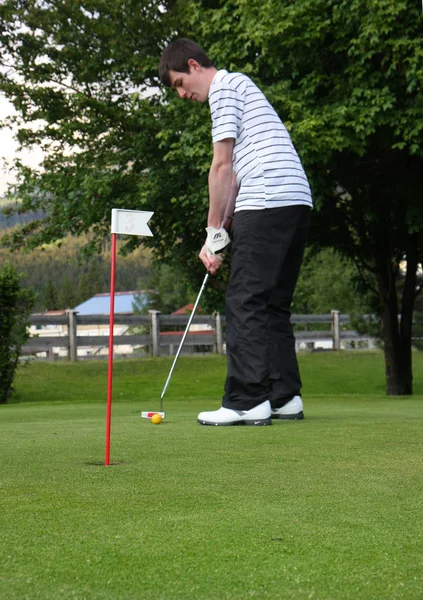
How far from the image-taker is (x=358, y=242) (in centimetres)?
1627

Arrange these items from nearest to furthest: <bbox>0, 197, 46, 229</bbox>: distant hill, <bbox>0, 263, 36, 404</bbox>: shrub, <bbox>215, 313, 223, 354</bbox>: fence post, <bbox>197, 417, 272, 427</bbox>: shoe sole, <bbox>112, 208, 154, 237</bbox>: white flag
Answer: <bbox>112, 208, 154, 237</bbox>: white flag < <bbox>197, 417, 272, 427</bbox>: shoe sole < <bbox>0, 263, 36, 404</bbox>: shrub < <bbox>0, 197, 46, 229</bbox>: distant hill < <bbox>215, 313, 223, 354</bbox>: fence post

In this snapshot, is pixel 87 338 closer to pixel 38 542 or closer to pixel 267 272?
pixel 267 272

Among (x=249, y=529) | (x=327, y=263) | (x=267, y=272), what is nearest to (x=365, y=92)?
(x=267, y=272)

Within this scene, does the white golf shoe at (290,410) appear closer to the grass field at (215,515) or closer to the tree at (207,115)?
the grass field at (215,515)

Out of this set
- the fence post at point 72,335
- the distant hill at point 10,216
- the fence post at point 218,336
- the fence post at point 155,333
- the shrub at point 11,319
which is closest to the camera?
the shrub at point 11,319

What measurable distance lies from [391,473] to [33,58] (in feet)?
51.5

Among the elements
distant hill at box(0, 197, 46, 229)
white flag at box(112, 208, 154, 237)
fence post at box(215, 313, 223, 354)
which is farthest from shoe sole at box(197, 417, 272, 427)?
fence post at box(215, 313, 223, 354)

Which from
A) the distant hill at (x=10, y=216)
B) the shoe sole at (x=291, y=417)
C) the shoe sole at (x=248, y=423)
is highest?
the distant hill at (x=10, y=216)

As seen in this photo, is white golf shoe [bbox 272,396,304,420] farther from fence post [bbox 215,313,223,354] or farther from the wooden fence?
fence post [bbox 215,313,223,354]

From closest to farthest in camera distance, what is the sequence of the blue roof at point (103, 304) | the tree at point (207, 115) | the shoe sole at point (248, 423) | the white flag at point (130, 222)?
the white flag at point (130, 222), the shoe sole at point (248, 423), the tree at point (207, 115), the blue roof at point (103, 304)

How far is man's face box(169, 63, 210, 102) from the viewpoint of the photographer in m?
5.05

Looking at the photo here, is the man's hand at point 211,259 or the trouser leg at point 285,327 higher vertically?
the man's hand at point 211,259

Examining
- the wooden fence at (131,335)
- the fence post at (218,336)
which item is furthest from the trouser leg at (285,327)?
the fence post at (218,336)

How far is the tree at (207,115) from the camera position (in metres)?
12.0
